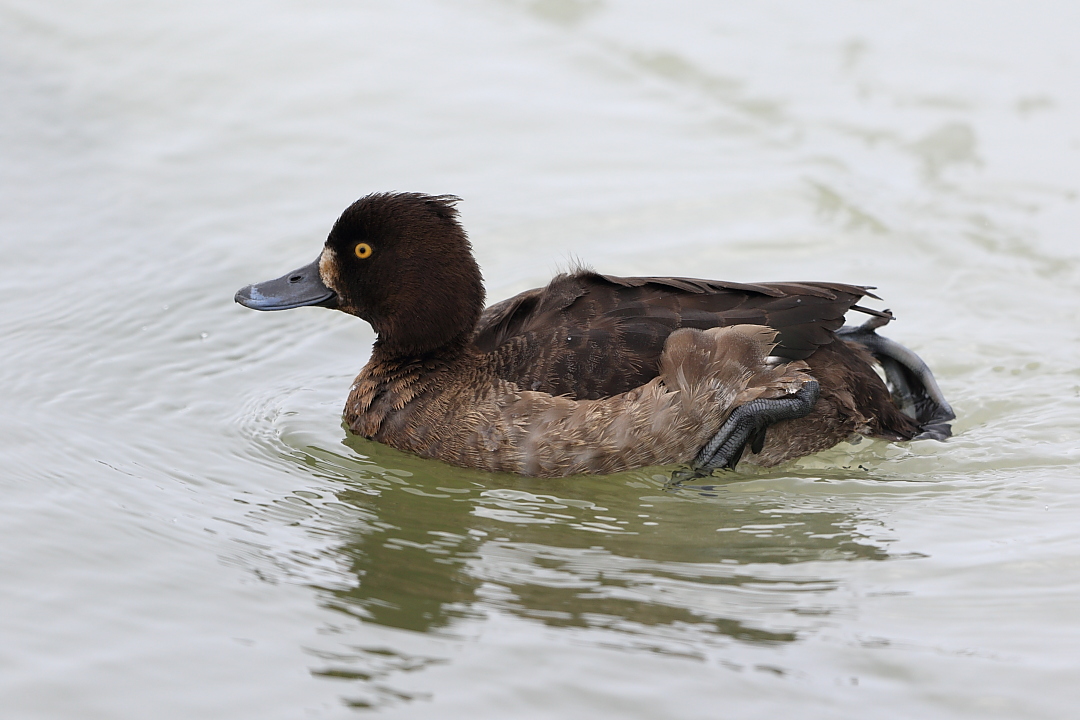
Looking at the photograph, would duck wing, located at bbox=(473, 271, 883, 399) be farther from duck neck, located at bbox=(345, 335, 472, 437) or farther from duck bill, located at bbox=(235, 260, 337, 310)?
duck bill, located at bbox=(235, 260, 337, 310)

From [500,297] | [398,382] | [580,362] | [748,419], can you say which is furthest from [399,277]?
[500,297]

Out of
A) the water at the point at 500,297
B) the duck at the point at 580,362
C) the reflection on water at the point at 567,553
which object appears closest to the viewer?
the water at the point at 500,297

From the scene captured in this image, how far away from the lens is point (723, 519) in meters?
5.50

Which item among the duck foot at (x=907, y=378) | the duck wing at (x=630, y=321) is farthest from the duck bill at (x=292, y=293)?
the duck foot at (x=907, y=378)

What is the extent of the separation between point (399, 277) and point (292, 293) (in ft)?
1.89

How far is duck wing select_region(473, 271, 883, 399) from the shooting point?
19.5ft

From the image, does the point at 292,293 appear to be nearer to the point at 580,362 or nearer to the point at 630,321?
the point at 580,362

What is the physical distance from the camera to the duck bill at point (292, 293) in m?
6.38

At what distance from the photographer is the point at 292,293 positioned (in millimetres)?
6410

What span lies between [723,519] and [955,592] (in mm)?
1092

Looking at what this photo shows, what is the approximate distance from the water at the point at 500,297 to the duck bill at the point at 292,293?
0.61 m

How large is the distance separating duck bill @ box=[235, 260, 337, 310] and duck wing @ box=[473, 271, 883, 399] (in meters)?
0.94

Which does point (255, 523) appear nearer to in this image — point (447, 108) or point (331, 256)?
point (331, 256)

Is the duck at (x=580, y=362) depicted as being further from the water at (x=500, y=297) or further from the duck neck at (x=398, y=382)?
the water at (x=500, y=297)
